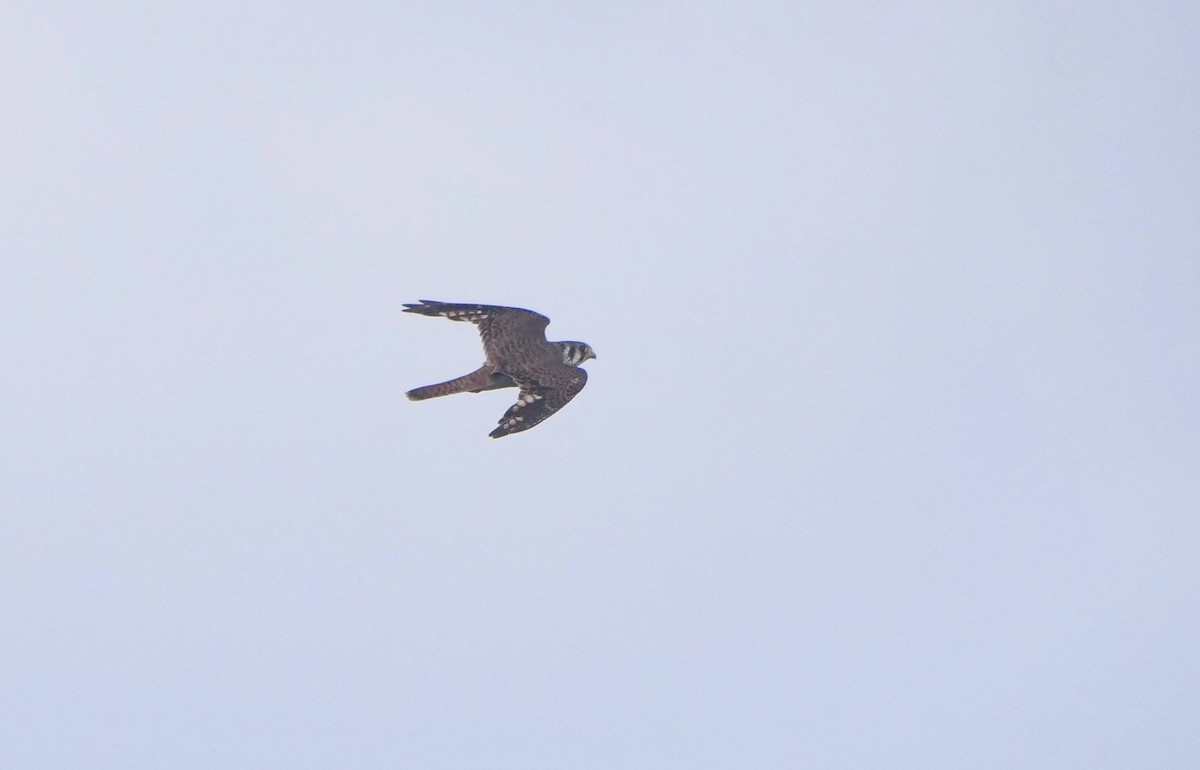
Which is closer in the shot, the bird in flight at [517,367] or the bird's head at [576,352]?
the bird in flight at [517,367]

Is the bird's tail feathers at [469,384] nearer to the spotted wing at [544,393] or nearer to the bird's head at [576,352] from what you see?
the spotted wing at [544,393]

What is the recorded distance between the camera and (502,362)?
893 inches

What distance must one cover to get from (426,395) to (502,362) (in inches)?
71.4

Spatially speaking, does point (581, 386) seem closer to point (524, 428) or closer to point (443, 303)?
point (524, 428)

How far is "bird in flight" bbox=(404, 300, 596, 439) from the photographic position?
2223 centimetres

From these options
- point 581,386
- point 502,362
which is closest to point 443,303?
point 502,362

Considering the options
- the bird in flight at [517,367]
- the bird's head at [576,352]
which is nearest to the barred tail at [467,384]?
the bird in flight at [517,367]

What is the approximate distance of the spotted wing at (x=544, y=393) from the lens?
22.0m

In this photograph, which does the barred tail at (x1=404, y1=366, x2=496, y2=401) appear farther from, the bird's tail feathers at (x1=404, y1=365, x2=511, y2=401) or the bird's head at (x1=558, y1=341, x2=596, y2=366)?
the bird's head at (x1=558, y1=341, x2=596, y2=366)

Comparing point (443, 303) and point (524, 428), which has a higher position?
point (443, 303)

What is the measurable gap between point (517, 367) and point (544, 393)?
0.83 m

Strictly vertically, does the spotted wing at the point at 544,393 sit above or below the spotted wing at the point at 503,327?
below

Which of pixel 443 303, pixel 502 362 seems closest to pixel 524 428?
pixel 502 362

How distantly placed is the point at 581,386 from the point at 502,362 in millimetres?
1823
